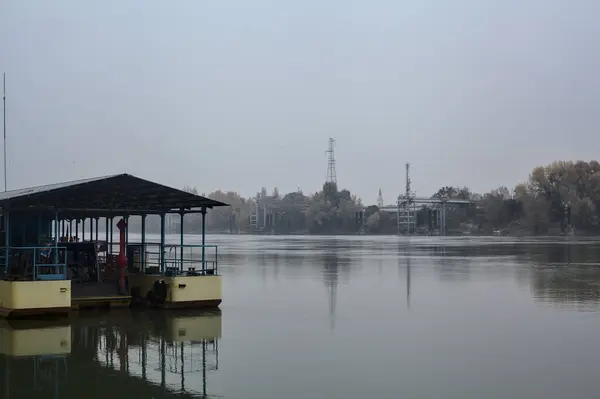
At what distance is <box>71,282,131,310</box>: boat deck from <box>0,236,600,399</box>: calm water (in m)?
1.32

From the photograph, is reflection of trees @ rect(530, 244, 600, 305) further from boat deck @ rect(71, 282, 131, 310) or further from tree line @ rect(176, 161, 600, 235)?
tree line @ rect(176, 161, 600, 235)

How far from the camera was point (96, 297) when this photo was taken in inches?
→ 840

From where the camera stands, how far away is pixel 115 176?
63.1 ft

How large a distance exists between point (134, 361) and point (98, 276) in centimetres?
1027

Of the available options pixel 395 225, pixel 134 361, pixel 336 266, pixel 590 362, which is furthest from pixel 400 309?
pixel 395 225

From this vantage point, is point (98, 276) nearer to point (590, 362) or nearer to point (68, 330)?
point (68, 330)

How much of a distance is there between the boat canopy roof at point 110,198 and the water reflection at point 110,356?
133 inches

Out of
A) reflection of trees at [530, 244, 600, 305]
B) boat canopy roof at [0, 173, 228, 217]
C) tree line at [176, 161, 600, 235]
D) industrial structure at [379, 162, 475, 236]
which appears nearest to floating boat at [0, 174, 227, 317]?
boat canopy roof at [0, 173, 228, 217]

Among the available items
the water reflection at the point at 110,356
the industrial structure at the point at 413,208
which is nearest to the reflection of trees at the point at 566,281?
the water reflection at the point at 110,356

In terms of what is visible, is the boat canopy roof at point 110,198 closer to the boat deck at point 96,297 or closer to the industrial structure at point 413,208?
the boat deck at point 96,297

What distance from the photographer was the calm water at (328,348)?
1141cm

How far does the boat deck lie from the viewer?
21078 millimetres

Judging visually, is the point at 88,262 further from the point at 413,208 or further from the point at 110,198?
the point at 413,208

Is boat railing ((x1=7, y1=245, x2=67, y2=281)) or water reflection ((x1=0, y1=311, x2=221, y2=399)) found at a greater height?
boat railing ((x1=7, y1=245, x2=67, y2=281))
